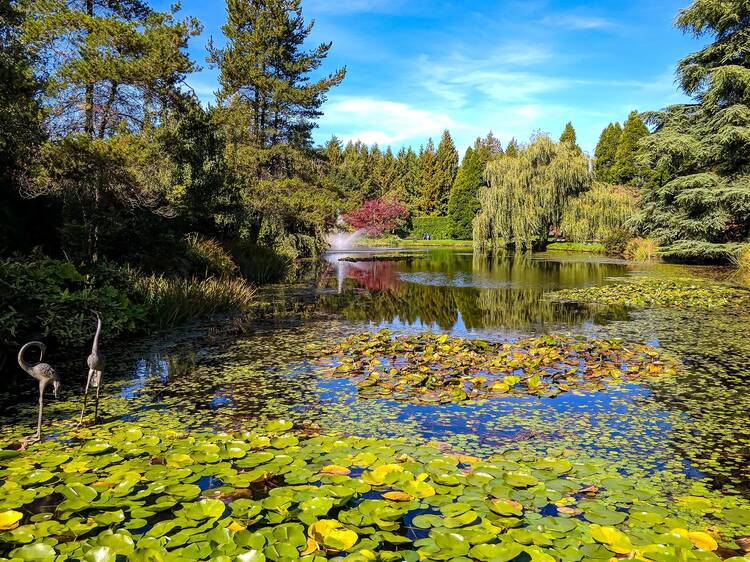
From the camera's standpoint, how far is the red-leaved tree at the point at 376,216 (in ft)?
161

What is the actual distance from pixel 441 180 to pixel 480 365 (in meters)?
50.3

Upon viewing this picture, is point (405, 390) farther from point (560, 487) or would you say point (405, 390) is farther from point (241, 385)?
point (560, 487)

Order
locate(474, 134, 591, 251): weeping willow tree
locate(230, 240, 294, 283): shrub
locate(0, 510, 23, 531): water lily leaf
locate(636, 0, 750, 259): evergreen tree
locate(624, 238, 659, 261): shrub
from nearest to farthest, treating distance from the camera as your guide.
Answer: locate(0, 510, 23, 531): water lily leaf → locate(230, 240, 294, 283): shrub → locate(636, 0, 750, 259): evergreen tree → locate(624, 238, 659, 261): shrub → locate(474, 134, 591, 251): weeping willow tree

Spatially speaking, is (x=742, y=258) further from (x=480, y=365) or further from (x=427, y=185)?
(x=427, y=185)

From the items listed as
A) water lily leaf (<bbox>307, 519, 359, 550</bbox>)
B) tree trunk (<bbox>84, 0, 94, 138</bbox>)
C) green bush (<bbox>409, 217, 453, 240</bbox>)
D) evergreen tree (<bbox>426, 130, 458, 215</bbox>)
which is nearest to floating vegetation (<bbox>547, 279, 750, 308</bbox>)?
water lily leaf (<bbox>307, 519, 359, 550</bbox>)

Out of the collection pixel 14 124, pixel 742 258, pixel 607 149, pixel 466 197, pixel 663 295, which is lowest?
pixel 663 295

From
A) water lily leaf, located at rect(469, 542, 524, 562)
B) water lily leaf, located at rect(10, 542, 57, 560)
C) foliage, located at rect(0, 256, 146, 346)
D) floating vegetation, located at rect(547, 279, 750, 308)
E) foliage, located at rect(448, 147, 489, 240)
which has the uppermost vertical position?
foliage, located at rect(448, 147, 489, 240)

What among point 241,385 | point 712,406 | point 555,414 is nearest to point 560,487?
point 555,414

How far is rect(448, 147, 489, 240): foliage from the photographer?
4566 cm

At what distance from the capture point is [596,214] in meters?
26.7

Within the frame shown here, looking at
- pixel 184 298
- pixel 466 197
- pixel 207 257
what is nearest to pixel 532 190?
pixel 466 197

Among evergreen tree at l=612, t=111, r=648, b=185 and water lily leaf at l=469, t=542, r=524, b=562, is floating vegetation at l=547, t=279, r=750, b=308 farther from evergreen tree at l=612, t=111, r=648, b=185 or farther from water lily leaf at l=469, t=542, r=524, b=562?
evergreen tree at l=612, t=111, r=648, b=185

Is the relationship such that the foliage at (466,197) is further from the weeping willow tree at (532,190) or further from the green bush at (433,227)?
the weeping willow tree at (532,190)

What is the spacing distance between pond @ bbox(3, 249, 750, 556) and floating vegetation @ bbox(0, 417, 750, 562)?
0.36 meters
